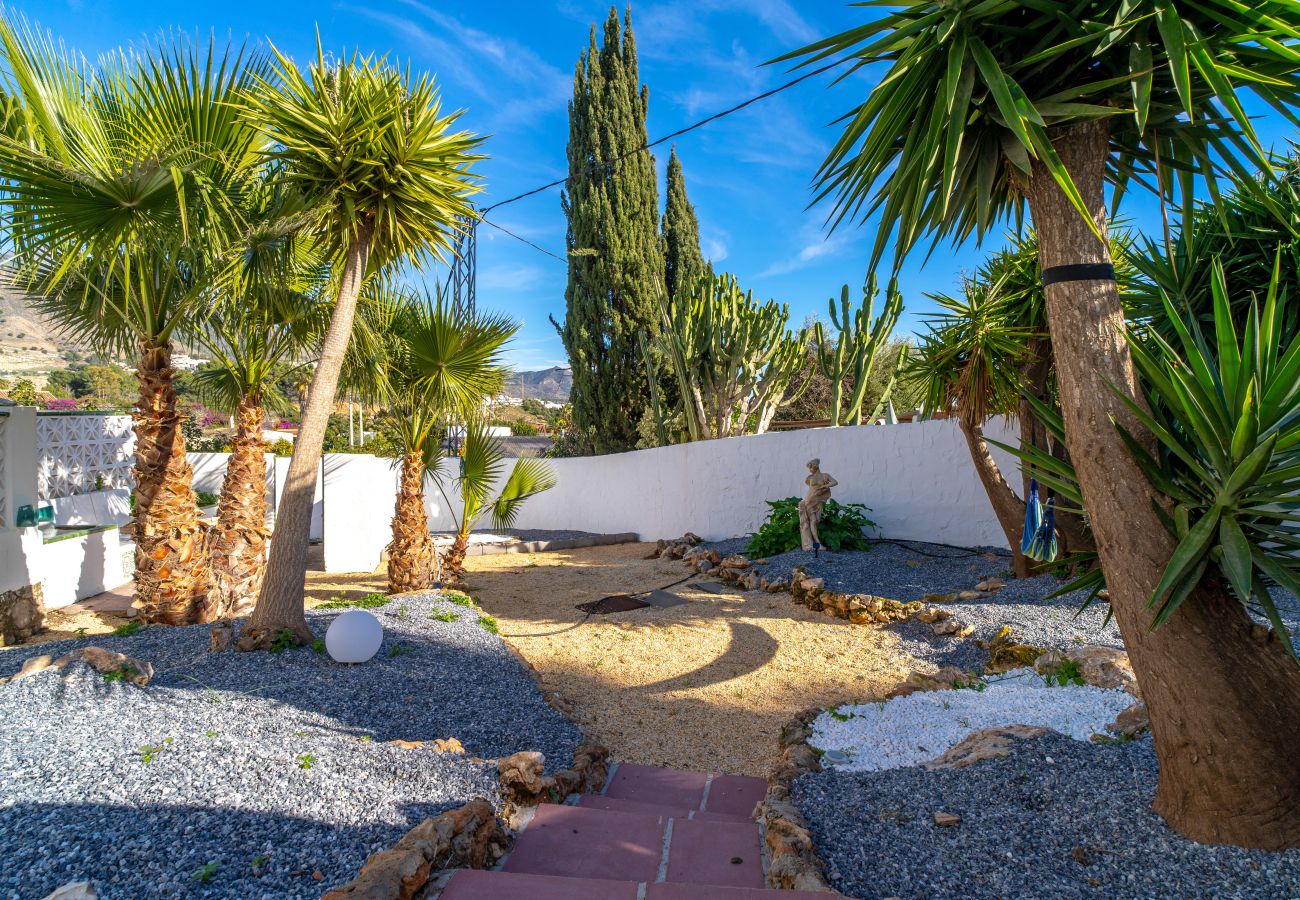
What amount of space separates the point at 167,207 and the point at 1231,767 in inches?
247

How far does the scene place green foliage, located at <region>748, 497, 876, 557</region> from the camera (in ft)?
30.6

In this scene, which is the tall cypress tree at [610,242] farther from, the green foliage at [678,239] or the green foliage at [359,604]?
the green foliage at [359,604]

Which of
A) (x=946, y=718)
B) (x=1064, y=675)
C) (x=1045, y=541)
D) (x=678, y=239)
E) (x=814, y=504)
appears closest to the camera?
(x=946, y=718)

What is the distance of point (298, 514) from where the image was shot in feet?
16.4

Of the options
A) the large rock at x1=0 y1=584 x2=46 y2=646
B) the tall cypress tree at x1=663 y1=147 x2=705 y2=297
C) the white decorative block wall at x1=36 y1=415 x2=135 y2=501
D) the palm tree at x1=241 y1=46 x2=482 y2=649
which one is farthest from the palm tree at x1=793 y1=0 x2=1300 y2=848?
the tall cypress tree at x1=663 y1=147 x2=705 y2=297

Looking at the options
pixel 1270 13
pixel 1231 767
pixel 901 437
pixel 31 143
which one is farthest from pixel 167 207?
pixel 901 437

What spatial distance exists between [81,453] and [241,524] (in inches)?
286

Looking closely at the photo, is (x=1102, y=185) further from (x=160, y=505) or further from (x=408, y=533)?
(x=408, y=533)

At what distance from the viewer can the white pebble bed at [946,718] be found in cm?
367

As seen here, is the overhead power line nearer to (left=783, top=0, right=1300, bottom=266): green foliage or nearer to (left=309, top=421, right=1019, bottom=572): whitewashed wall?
(left=783, top=0, right=1300, bottom=266): green foliage

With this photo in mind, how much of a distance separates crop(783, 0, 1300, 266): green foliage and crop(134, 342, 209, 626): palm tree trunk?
590 cm

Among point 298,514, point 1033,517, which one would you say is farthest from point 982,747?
point 298,514

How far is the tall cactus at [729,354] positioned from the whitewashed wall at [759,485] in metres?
1.27

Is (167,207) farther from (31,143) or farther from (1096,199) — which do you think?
(1096,199)
